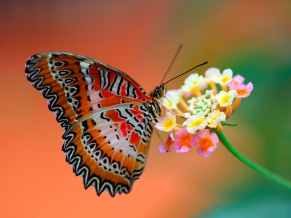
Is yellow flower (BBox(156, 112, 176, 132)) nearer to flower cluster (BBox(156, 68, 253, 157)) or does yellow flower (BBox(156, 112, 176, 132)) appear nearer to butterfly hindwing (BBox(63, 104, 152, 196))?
flower cluster (BBox(156, 68, 253, 157))

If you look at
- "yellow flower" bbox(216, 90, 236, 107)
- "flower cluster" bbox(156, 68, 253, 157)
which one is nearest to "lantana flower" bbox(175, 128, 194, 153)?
"flower cluster" bbox(156, 68, 253, 157)

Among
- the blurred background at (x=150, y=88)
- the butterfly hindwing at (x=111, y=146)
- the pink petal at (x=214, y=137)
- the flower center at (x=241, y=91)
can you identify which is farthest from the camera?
the blurred background at (x=150, y=88)

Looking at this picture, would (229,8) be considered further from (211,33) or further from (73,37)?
(73,37)

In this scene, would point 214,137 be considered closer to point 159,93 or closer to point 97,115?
point 159,93

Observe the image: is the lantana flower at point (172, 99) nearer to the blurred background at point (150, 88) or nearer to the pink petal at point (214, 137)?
the pink petal at point (214, 137)

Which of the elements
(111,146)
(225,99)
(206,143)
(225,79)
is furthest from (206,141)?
(111,146)

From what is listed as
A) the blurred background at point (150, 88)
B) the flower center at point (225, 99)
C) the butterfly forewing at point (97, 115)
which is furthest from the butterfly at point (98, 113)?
the blurred background at point (150, 88)

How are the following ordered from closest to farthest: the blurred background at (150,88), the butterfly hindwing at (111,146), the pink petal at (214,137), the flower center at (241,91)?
the pink petal at (214,137) → the flower center at (241,91) → the butterfly hindwing at (111,146) → the blurred background at (150,88)
